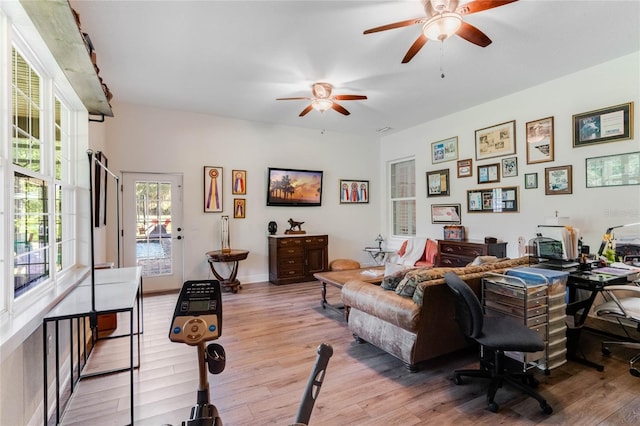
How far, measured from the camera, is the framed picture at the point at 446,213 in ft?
17.9

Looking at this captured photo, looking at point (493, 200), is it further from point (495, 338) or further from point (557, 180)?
point (495, 338)

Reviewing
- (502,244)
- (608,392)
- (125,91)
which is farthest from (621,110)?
(125,91)

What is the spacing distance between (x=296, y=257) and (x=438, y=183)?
3026mm

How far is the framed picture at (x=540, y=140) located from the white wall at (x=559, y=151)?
68 millimetres

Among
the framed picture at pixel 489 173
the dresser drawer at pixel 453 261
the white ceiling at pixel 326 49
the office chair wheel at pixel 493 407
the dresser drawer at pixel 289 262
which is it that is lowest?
the office chair wheel at pixel 493 407

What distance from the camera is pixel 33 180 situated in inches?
84.7

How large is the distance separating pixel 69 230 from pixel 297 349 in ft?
8.07

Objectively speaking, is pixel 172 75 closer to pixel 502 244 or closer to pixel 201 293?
pixel 201 293

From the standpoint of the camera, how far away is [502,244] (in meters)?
4.59

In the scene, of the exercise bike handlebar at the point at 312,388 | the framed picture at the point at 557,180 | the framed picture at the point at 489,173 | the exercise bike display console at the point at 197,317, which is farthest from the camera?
the framed picture at the point at 489,173

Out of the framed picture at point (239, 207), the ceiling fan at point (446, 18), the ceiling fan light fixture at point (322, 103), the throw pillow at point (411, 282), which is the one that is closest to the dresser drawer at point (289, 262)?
the framed picture at point (239, 207)

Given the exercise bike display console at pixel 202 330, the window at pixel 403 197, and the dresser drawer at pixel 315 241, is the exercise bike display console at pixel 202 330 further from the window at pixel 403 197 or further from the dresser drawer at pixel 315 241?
the window at pixel 403 197

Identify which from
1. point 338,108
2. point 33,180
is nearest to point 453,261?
point 338,108

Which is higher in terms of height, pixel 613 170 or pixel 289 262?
pixel 613 170
